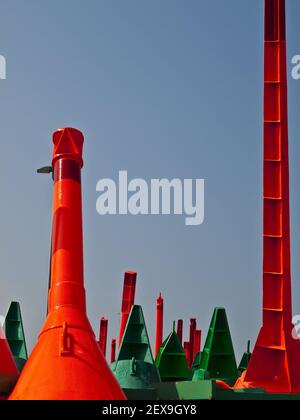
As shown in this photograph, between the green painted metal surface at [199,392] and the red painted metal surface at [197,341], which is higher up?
the green painted metal surface at [199,392]

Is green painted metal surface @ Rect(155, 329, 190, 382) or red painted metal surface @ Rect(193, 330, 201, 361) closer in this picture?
green painted metal surface @ Rect(155, 329, 190, 382)

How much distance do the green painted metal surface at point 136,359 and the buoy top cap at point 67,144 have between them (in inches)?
212

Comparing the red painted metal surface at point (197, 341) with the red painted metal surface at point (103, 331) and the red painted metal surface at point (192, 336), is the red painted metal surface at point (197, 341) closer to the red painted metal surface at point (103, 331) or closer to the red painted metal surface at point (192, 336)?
the red painted metal surface at point (192, 336)

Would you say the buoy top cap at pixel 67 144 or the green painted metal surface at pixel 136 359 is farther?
the green painted metal surface at pixel 136 359

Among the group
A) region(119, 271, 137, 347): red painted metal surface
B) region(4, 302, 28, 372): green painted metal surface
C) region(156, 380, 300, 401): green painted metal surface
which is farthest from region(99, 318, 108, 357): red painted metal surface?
region(156, 380, 300, 401): green painted metal surface

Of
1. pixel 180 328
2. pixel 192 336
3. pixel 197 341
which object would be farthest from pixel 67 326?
pixel 180 328

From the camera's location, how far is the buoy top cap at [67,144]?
1067cm

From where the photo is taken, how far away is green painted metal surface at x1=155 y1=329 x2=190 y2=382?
19.5 m

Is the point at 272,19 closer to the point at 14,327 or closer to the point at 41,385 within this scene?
the point at 14,327

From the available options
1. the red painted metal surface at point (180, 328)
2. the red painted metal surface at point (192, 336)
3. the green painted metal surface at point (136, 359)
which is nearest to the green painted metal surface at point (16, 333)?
the green painted metal surface at point (136, 359)

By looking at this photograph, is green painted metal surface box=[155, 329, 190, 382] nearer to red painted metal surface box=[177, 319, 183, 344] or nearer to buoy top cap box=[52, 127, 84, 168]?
buoy top cap box=[52, 127, 84, 168]

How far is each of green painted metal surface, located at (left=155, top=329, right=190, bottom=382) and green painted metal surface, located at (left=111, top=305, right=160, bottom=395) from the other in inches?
133

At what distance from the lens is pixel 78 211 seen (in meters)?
10.6
